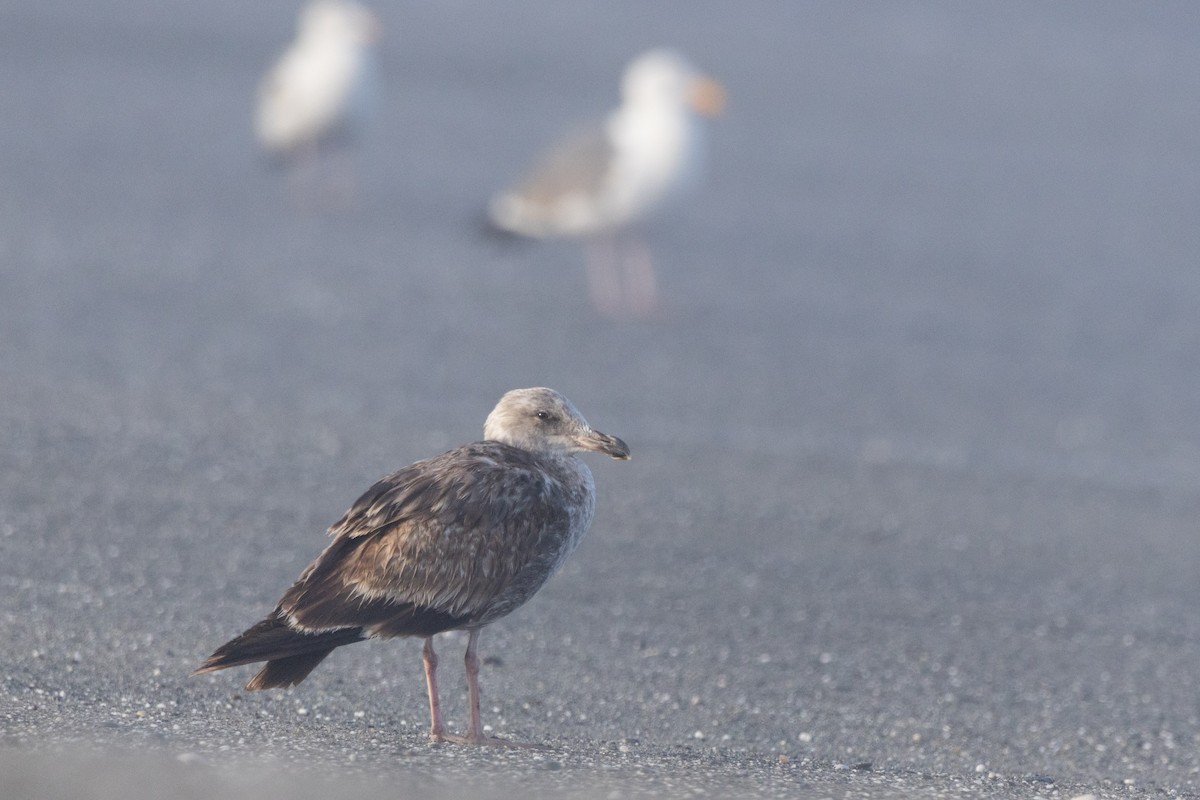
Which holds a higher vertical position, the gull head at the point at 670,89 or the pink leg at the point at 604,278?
the gull head at the point at 670,89

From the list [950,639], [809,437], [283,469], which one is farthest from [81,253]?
[950,639]

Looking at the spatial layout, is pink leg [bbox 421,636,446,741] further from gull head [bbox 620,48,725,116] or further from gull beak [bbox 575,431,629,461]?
gull head [bbox 620,48,725,116]

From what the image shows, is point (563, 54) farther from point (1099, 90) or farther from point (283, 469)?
point (283, 469)

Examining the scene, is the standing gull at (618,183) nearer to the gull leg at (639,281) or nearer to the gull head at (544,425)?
the gull leg at (639,281)

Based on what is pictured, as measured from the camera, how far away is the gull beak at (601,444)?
6188 millimetres

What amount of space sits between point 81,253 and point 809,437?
608 cm

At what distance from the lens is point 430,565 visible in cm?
563

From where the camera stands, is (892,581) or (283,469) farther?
(283,469)

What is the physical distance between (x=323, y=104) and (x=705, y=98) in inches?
168

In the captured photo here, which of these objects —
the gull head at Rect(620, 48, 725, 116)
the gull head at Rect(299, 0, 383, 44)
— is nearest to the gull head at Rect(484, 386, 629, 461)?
the gull head at Rect(620, 48, 725, 116)

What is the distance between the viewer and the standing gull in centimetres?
1371

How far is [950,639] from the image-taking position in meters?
7.68

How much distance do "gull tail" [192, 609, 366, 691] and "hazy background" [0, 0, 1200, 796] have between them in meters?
0.20

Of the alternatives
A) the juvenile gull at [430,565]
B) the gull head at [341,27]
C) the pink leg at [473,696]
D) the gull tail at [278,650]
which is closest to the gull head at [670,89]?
the gull head at [341,27]
